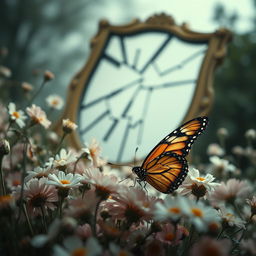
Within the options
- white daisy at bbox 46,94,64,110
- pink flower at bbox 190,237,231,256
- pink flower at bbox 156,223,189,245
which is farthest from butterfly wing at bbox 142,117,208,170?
white daisy at bbox 46,94,64,110

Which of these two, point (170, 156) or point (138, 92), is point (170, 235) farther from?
point (138, 92)

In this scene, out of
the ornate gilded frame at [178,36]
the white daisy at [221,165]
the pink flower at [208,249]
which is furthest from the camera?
the ornate gilded frame at [178,36]

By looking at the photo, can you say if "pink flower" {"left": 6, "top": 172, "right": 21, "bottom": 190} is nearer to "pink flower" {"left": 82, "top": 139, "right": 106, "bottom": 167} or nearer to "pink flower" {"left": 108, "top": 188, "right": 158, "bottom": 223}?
"pink flower" {"left": 82, "top": 139, "right": 106, "bottom": 167}

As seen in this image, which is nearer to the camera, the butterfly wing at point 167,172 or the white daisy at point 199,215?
the white daisy at point 199,215

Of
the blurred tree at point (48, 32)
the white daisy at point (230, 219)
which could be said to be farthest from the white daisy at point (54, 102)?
the blurred tree at point (48, 32)

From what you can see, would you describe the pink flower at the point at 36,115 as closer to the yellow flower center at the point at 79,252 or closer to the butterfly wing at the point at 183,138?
the butterfly wing at the point at 183,138

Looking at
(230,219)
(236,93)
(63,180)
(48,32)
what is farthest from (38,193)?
(48,32)
